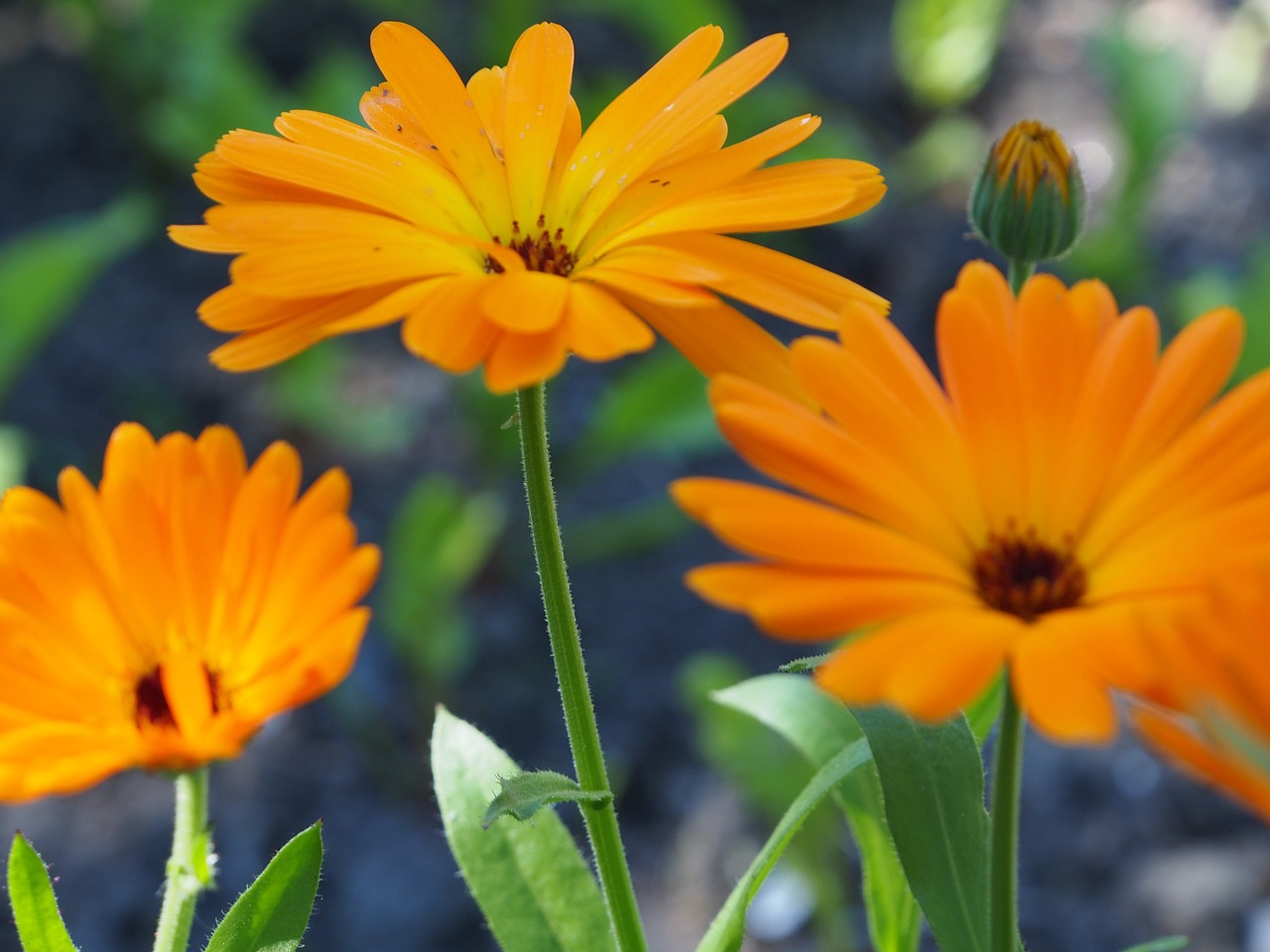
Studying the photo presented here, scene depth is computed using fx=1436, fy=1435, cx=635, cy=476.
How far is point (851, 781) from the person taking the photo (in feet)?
2.42

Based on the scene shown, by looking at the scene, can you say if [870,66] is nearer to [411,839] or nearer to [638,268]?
[411,839]

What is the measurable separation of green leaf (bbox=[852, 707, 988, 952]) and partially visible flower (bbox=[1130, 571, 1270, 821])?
0.18 metres

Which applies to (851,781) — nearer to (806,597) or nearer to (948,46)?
(806,597)

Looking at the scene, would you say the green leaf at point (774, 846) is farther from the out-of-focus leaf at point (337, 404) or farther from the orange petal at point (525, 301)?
the out-of-focus leaf at point (337, 404)

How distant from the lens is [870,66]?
3.34m

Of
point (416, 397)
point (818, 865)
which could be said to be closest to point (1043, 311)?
point (818, 865)

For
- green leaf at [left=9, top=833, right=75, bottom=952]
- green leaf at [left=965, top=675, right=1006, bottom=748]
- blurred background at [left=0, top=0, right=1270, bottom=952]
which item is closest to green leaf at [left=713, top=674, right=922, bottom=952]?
green leaf at [left=965, top=675, right=1006, bottom=748]

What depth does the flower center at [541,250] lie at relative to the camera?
2.11ft

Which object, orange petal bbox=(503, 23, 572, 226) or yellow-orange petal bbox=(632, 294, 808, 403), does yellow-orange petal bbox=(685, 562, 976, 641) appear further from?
orange petal bbox=(503, 23, 572, 226)

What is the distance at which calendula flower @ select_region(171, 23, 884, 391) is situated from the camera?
504 mm

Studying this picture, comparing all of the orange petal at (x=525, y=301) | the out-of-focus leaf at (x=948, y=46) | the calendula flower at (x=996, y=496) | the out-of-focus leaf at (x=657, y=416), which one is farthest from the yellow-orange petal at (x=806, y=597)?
the out-of-focus leaf at (x=948, y=46)

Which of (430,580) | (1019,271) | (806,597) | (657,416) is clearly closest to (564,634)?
(806,597)

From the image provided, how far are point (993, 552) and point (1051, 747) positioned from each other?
1563mm

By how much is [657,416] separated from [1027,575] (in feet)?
5.74
